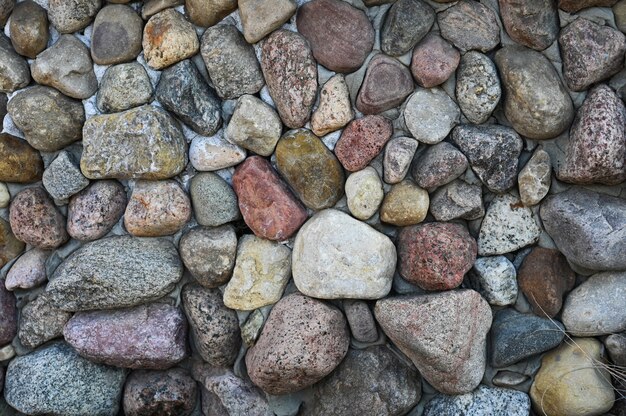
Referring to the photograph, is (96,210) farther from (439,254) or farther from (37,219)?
(439,254)

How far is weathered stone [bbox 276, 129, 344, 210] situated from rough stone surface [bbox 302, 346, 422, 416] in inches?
19.9

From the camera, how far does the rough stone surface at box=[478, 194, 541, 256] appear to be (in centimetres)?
193

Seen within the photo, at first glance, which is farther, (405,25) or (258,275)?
(258,275)

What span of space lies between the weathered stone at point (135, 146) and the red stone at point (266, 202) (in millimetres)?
220

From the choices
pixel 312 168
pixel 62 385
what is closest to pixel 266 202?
pixel 312 168

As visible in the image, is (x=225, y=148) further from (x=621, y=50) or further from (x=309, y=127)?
(x=621, y=50)

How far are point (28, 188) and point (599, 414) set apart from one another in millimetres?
1962

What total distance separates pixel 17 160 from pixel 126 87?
1.55ft

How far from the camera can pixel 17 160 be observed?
215 cm

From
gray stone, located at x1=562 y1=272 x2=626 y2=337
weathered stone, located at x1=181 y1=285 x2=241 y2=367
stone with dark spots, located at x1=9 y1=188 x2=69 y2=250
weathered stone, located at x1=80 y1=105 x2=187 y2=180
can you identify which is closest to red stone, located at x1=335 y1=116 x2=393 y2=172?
weathered stone, located at x1=80 y1=105 x2=187 y2=180

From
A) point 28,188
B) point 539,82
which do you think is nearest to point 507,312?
point 539,82

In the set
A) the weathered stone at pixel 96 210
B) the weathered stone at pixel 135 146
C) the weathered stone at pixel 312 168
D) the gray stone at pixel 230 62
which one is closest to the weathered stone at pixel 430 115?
the weathered stone at pixel 312 168

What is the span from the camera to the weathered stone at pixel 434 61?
1878 mm

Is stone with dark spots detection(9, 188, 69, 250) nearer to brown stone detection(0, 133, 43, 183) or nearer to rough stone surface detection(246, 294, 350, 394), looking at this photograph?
brown stone detection(0, 133, 43, 183)
